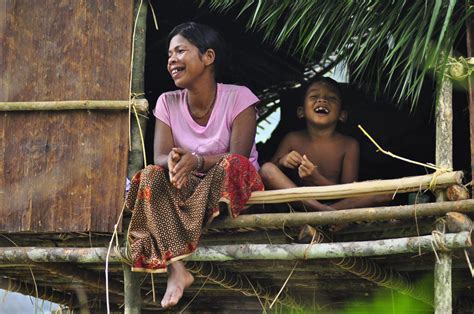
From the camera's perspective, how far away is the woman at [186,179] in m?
5.58

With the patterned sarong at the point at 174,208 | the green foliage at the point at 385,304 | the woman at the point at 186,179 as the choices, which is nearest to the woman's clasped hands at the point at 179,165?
the woman at the point at 186,179

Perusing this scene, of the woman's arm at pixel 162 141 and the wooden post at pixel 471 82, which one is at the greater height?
the wooden post at pixel 471 82

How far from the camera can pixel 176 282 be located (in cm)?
564

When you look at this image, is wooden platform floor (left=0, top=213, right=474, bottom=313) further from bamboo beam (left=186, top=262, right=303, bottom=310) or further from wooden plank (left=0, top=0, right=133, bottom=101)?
wooden plank (left=0, top=0, right=133, bottom=101)

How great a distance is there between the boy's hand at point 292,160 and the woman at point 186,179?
0.17 meters

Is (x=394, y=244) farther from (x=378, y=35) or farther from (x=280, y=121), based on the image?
(x=280, y=121)

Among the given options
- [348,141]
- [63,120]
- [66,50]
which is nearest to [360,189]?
[348,141]

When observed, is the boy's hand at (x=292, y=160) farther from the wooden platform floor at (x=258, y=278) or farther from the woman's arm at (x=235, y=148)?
the wooden platform floor at (x=258, y=278)

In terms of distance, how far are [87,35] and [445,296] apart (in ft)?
7.72

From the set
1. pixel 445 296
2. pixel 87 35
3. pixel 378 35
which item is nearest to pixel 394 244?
pixel 445 296

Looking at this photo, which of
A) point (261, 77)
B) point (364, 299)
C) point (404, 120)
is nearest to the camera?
point (364, 299)

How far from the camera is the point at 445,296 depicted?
5.35m

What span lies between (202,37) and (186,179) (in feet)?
3.03

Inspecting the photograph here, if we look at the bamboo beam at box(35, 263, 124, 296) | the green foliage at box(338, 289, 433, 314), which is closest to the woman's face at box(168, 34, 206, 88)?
the bamboo beam at box(35, 263, 124, 296)
